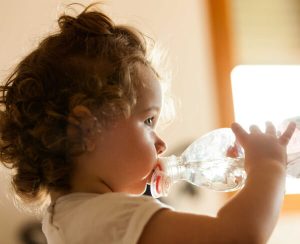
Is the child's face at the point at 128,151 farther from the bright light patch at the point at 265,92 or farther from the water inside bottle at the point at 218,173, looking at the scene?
the bright light patch at the point at 265,92

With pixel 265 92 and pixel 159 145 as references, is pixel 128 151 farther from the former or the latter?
pixel 265 92

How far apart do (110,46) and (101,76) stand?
0.22ft

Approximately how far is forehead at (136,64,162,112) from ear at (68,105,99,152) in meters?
0.07

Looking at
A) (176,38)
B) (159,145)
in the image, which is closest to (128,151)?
(159,145)

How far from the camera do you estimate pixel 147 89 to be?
73 cm

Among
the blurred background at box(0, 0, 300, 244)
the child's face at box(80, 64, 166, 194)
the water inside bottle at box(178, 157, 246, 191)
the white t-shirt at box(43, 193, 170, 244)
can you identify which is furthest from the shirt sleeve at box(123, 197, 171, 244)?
the blurred background at box(0, 0, 300, 244)

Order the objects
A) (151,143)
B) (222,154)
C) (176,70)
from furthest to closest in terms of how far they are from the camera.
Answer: (176,70), (222,154), (151,143)

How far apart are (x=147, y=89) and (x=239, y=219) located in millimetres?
257

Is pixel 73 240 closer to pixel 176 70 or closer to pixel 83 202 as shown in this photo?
pixel 83 202

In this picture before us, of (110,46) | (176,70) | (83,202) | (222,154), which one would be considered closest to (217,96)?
(176,70)

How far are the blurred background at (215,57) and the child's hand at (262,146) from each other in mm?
490

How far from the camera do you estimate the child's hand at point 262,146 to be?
0.65m

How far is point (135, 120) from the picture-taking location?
707 millimetres

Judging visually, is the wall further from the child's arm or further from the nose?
the child's arm
